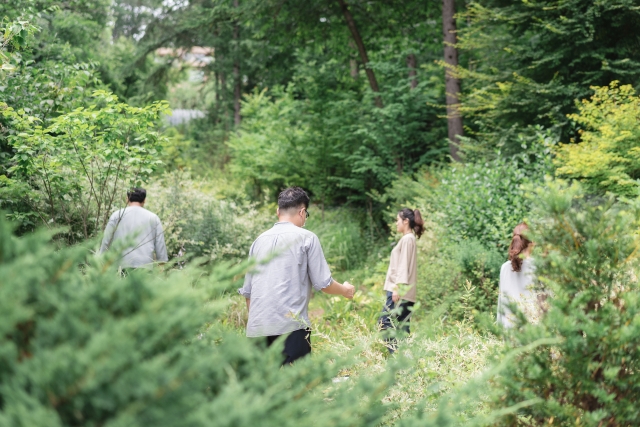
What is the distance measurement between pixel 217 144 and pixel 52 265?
1998 centimetres

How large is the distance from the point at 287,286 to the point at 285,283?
0.08 ft

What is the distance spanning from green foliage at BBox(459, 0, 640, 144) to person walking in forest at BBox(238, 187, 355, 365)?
6.45m

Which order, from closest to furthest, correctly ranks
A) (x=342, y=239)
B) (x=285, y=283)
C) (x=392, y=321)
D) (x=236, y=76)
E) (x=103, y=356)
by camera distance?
1. (x=103, y=356)
2. (x=392, y=321)
3. (x=285, y=283)
4. (x=342, y=239)
5. (x=236, y=76)

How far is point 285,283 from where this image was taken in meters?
3.85

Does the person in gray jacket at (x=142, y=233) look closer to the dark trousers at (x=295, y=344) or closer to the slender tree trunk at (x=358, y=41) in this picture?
the dark trousers at (x=295, y=344)

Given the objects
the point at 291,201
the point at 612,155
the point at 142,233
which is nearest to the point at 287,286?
the point at 291,201

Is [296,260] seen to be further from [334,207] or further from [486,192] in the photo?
[334,207]

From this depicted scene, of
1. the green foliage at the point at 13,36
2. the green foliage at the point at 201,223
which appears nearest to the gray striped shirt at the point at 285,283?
the green foliage at the point at 13,36

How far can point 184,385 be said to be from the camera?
54.4 inches

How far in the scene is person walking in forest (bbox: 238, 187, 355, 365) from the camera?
3828 millimetres

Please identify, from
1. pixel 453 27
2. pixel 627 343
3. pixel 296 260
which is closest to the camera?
pixel 627 343

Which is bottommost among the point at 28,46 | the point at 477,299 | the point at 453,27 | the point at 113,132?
the point at 477,299

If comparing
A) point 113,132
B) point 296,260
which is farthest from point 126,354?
point 113,132

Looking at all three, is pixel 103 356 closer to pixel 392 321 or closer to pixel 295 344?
pixel 392 321
